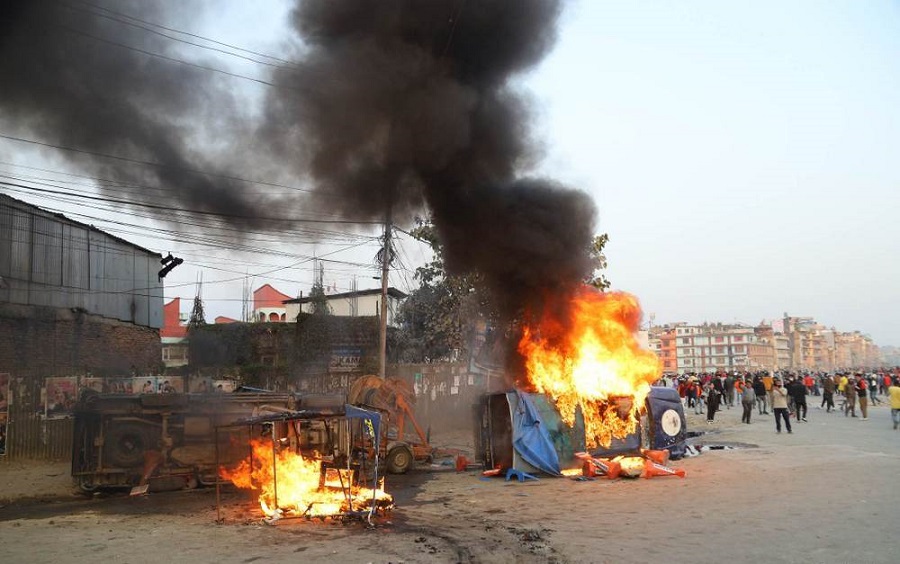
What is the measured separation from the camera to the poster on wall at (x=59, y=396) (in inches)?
649

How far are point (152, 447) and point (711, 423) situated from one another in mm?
19011

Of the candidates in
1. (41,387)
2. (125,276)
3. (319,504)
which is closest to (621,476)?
(319,504)

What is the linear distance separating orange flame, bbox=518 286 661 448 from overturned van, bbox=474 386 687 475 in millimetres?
266

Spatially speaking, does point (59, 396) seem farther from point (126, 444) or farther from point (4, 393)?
point (126, 444)

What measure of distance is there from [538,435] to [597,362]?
217 centimetres

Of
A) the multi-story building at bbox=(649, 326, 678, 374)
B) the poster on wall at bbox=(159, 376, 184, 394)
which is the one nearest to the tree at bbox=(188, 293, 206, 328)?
the poster on wall at bbox=(159, 376, 184, 394)

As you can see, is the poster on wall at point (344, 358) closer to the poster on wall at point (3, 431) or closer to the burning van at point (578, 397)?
the poster on wall at point (3, 431)

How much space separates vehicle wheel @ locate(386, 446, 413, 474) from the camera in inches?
591

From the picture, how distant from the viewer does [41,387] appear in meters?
16.4

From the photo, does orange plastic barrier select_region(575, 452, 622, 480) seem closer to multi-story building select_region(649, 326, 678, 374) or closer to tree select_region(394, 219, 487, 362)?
tree select_region(394, 219, 487, 362)

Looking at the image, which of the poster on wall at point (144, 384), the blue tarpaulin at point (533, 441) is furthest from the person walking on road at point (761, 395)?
the poster on wall at point (144, 384)

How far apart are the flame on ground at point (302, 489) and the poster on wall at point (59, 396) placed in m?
7.70

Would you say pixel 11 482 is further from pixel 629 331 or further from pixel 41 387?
pixel 629 331

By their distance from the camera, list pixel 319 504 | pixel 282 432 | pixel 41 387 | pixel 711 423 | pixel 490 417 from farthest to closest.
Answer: pixel 711 423, pixel 41 387, pixel 490 417, pixel 282 432, pixel 319 504
